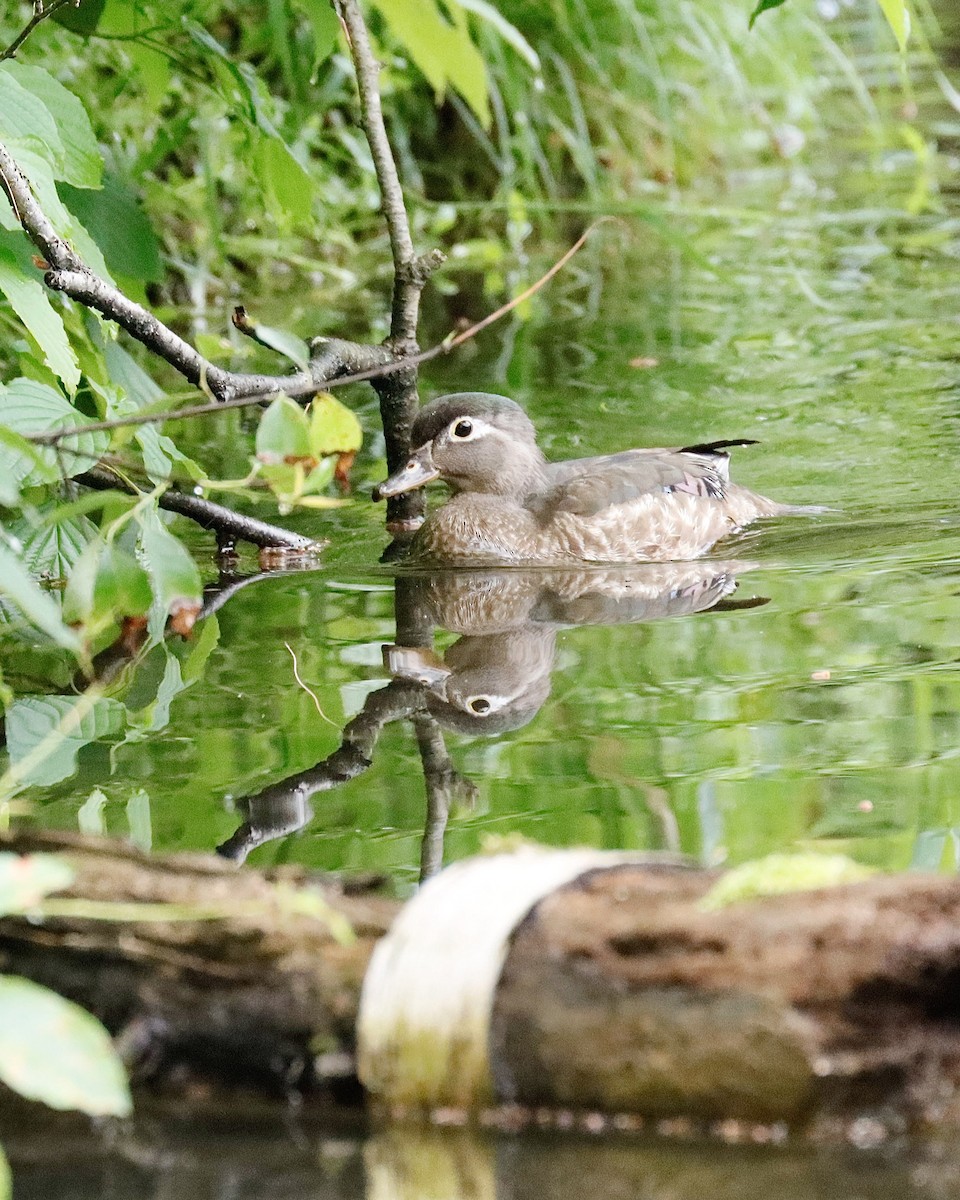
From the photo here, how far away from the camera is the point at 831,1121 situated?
2023 mm

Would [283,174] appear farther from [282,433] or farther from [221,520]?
[282,433]

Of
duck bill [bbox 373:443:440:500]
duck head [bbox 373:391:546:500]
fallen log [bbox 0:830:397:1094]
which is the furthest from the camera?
duck head [bbox 373:391:546:500]

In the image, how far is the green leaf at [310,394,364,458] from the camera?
2.71 meters

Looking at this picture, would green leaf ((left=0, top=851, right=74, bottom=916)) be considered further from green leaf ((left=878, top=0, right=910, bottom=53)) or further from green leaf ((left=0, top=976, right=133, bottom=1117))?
green leaf ((left=878, top=0, right=910, bottom=53))

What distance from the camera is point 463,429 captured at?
18.7ft

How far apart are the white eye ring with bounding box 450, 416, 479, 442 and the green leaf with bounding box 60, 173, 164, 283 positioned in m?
1.24

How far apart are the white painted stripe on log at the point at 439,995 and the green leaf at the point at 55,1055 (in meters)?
0.43

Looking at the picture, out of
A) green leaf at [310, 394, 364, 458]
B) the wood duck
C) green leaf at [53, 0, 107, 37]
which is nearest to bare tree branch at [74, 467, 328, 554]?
the wood duck

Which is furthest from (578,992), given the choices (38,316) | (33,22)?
(33,22)

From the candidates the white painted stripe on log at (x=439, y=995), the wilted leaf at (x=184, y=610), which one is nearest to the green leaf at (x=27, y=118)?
the wilted leaf at (x=184, y=610)

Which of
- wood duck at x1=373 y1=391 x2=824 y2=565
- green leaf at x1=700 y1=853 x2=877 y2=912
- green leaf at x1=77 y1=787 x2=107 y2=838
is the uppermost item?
green leaf at x1=700 y1=853 x2=877 y2=912

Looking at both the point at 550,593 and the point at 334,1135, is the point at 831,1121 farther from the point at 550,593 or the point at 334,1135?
the point at 550,593

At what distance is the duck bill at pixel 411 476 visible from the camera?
5484 millimetres

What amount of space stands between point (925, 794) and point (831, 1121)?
1.03 meters
